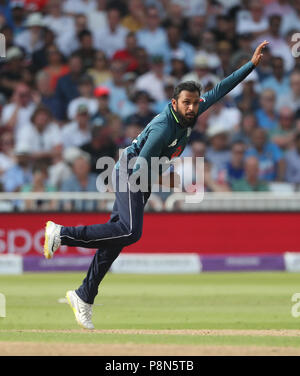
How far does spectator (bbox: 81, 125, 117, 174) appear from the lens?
46.9 ft

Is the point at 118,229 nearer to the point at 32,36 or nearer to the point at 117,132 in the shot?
the point at 117,132

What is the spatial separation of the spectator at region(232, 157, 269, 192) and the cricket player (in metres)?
6.53

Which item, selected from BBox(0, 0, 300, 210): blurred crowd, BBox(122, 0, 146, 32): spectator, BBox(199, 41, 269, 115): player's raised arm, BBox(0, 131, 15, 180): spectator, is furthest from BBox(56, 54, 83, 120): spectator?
BBox(199, 41, 269, 115): player's raised arm

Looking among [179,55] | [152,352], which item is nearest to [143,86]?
[179,55]

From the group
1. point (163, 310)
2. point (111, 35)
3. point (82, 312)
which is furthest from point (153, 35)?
point (82, 312)

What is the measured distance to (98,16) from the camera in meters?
16.4

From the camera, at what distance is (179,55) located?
16000 millimetres

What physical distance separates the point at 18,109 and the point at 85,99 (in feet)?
3.78

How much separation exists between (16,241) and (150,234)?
2056mm

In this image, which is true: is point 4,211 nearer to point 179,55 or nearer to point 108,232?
point 179,55

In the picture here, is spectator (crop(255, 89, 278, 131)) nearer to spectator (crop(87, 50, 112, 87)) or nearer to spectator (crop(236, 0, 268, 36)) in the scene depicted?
spectator (crop(236, 0, 268, 36))

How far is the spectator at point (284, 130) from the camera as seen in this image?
14.6 meters

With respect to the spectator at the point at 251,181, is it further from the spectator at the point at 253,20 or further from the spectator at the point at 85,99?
the spectator at the point at 253,20

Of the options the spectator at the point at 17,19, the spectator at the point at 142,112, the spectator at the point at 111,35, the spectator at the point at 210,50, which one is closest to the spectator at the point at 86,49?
the spectator at the point at 111,35
